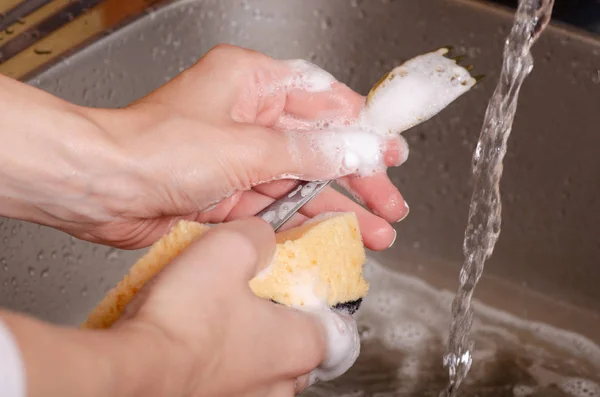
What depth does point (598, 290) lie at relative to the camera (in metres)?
0.87

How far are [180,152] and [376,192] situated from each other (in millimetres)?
201

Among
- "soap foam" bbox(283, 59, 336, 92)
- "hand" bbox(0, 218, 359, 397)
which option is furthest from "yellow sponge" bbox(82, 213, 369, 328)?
"soap foam" bbox(283, 59, 336, 92)

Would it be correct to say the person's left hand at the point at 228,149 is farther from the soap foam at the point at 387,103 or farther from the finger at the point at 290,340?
the finger at the point at 290,340

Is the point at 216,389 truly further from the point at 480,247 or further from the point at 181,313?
the point at 480,247

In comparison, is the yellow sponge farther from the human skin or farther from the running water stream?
the running water stream

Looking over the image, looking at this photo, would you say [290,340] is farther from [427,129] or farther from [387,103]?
[427,129]

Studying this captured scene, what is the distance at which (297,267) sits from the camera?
20.1 inches

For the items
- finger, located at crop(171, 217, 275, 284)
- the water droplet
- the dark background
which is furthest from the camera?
the water droplet

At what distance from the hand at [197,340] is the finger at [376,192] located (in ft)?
0.60

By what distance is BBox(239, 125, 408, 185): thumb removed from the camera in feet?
1.83

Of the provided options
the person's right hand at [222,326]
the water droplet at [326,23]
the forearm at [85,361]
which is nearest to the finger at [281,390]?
the person's right hand at [222,326]

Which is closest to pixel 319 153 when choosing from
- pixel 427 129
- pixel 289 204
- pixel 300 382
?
pixel 289 204

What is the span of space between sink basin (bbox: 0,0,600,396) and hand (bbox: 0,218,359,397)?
0.40m

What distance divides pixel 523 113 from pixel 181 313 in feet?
1.92
